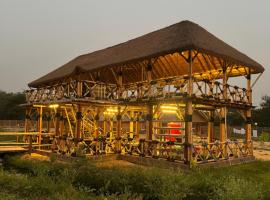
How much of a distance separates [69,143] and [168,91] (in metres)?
6.85

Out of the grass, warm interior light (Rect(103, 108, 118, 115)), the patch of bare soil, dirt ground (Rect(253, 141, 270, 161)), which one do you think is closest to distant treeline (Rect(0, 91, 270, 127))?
dirt ground (Rect(253, 141, 270, 161))

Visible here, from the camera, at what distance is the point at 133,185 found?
1070 centimetres

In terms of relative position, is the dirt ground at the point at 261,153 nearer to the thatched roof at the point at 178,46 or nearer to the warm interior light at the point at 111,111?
the thatched roof at the point at 178,46

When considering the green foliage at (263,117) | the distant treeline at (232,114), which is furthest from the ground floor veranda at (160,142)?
the distant treeline at (232,114)

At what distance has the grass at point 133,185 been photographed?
8.99 m

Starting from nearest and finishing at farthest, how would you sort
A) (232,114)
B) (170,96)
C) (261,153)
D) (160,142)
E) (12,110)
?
(170,96) < (160,142) < (261,153) < (12,110) < (232,114)

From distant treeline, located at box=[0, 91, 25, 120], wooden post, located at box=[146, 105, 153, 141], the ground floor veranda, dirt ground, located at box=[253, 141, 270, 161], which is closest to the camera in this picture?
the ground floor veranda

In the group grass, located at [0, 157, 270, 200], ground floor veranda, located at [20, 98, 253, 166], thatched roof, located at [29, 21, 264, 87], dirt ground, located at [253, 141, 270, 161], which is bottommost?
dirt ground, located at [253, 141, 270, 161]

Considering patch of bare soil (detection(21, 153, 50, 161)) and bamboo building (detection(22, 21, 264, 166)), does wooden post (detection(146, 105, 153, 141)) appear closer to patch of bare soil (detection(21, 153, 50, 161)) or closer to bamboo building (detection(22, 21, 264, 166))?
bamboo building (detection(22, 21, 264, 166))

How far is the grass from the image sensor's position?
8992 millimetres

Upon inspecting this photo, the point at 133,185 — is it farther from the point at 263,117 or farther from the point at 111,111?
the point at 263,117

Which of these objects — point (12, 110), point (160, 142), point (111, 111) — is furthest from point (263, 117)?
point (12, 110)

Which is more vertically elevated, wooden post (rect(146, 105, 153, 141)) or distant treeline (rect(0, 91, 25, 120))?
distant treeline (rect(0, 91, 25, 120))

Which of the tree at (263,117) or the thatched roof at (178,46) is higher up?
the thatched roof at (178,46)
